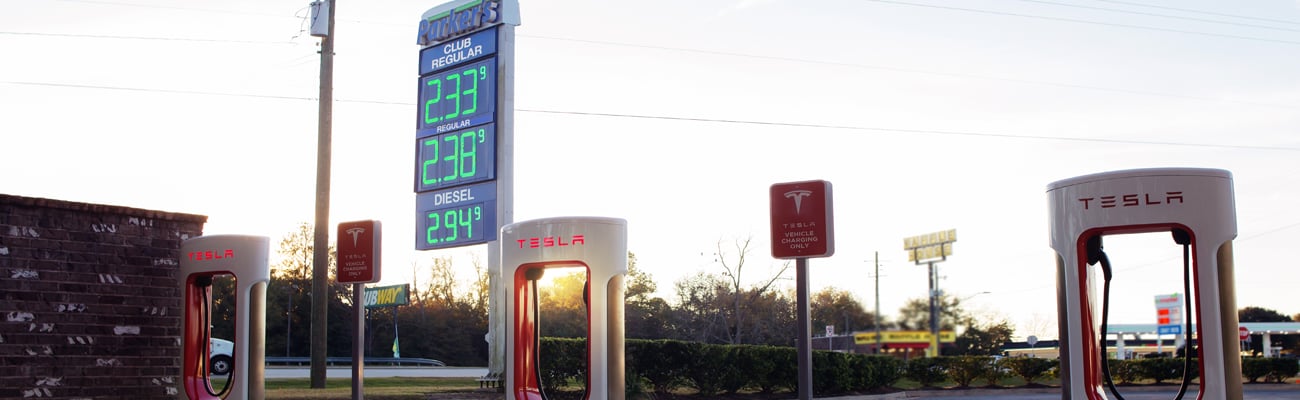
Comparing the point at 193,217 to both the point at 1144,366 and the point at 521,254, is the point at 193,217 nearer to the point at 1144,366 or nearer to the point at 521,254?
the point at 521,254

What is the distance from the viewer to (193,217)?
44.0ft

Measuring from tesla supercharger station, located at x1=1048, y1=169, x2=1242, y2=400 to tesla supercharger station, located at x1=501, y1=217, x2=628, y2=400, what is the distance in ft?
12.6

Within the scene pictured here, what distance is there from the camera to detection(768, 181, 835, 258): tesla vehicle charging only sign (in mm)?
8086

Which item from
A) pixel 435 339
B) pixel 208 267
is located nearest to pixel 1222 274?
pixel 208 267

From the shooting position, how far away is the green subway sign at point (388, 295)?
5550 cm

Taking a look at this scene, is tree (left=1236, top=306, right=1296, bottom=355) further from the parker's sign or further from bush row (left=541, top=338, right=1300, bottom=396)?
the parker's sign

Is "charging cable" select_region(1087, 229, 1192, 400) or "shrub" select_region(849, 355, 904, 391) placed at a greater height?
"charging cable" select_region(1087, 229, 1192, 400)

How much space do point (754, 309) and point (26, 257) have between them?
29.5 metres

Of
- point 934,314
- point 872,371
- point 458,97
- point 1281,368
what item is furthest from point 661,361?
point 1281,368

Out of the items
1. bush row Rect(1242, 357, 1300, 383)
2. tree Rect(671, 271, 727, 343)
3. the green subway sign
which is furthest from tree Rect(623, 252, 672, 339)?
bush row Rect(1242, 357, 1300, 383)

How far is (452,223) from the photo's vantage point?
19906mm

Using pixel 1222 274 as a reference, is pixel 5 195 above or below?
above

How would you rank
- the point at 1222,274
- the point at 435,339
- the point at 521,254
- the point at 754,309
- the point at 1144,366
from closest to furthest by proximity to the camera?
the point at 1222,274, the point at 521,254, the point at 1144,366, the point at 754,309, the point at 435,339

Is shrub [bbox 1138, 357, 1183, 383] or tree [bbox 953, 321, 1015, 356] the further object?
shrub [bbox 1138, 357, 1183, 383]
